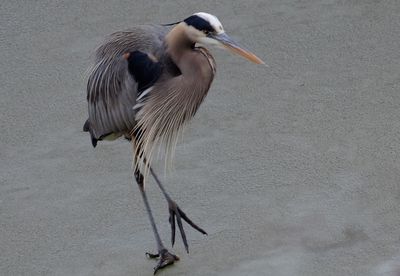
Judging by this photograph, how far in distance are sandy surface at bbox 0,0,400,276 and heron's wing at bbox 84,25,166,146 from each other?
0.49 meters

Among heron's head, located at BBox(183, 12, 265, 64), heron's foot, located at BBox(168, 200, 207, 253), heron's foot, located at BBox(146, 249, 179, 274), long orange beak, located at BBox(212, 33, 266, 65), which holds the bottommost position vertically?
heron's foot, located at BBox(146, 249, 179, 274)

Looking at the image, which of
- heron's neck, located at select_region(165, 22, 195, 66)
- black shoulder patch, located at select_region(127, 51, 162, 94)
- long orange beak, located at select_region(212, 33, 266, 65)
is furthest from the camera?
black shoulder patch, located at select_region(127, 51, 162, 94)

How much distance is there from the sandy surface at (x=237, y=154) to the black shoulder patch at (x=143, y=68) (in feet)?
2.52

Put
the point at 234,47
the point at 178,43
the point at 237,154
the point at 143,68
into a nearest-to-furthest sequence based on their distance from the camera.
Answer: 1. the point at 234,47
2. the point at 178,43
3. the point at 143,68
4. the point at 237,154

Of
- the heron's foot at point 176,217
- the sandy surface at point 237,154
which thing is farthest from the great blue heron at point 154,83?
the sandy surface at point 237,154

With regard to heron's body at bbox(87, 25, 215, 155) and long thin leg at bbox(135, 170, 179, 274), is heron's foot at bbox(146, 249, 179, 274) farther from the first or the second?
heron's body at bbox(87, 25, 215, 155)

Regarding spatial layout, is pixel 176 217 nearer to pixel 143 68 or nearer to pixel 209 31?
pixel 143 68

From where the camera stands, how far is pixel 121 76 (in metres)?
4.99

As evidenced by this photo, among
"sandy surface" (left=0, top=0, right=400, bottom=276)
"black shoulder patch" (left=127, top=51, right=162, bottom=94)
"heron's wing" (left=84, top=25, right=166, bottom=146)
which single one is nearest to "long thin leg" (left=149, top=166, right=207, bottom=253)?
"sandy surface" (left=0, top=0, right=400, bottom=276)

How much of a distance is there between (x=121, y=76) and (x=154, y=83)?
23 centimetres

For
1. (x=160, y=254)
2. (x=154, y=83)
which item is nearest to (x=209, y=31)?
(x=154, y=83)

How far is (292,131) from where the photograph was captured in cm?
576

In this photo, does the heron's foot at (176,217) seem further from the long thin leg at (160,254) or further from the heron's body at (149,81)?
the heron's body at (149,81)

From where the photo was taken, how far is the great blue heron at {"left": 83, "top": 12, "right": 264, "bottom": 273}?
4.70m
